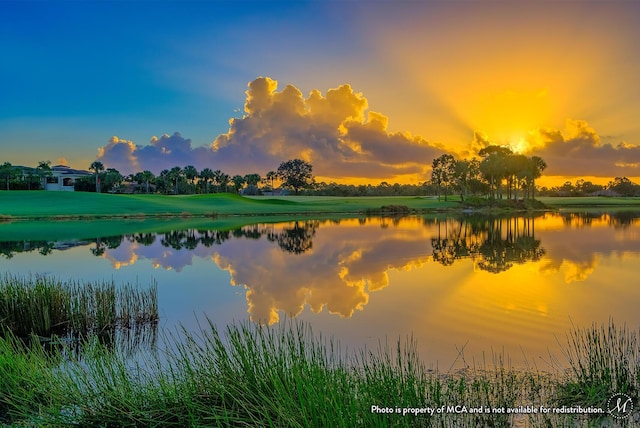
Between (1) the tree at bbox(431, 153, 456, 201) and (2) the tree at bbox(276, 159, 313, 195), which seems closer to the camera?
(1) the tree at bbox(431, 153, 456, 201)

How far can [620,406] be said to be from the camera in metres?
7.65

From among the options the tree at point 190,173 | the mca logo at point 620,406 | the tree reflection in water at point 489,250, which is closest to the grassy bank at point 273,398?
the mca logo at point 620,406

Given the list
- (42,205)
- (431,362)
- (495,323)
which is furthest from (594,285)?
(42,205)

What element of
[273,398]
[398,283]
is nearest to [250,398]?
[273,398]

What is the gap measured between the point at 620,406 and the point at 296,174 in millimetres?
186502

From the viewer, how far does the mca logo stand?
741cm

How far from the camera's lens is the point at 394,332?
13633 mm

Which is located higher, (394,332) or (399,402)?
(399,402)

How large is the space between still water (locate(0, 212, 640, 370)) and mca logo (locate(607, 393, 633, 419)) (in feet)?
8.02

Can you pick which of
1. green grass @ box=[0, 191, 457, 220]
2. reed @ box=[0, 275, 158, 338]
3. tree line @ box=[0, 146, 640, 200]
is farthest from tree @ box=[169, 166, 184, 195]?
reed @ box=[0, 275, 158, 338]

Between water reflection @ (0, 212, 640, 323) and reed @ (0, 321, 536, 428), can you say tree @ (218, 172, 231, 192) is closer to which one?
water reflection @ (0, 212, 640, 323)

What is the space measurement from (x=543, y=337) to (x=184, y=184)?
163m

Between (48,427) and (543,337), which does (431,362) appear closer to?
(543,337)

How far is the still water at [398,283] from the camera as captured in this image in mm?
13531
